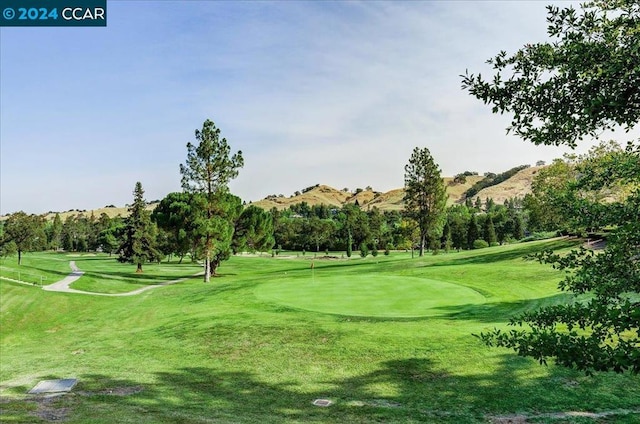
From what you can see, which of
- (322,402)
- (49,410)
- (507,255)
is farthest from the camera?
(507,255)

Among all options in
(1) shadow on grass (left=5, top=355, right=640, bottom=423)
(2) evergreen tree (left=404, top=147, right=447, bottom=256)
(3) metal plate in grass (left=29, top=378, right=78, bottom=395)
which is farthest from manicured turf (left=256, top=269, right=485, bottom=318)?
(2) evergreen tree (left=404, top=147, right=447, bottom=256)

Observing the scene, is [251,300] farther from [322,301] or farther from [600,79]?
[600,79]

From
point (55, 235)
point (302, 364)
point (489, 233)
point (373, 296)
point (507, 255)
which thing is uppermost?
point (55, 235)

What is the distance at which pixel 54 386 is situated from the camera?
13.2 m

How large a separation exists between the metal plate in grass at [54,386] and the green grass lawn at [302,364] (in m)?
0.36

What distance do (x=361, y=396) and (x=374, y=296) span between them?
1321cm

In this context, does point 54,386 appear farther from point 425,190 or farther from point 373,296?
point 425,190

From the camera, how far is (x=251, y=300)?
87.6 feet

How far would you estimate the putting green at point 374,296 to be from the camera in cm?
2145

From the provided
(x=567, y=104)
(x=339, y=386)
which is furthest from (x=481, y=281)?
(x=567, y=104)

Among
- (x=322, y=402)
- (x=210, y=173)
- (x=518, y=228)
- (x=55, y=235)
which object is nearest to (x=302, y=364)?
(x=322, y=402)

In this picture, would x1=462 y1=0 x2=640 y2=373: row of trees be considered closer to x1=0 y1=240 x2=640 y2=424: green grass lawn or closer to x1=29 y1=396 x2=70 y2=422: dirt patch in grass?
x1=0 y1=240 x2=640 y2=424: green grass lawn

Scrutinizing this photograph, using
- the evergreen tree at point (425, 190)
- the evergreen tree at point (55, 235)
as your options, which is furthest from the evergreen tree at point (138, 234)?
the evergreen tree at point (55, 235)

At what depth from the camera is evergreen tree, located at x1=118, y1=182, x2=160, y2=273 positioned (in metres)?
67.5
